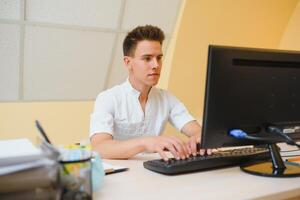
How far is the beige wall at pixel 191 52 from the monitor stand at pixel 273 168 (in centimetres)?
223

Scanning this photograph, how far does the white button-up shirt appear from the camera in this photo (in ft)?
6.23

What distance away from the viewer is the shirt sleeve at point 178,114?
7.03ft

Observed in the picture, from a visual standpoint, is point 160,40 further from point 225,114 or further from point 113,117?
point 225,114

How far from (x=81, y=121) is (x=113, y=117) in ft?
5.76

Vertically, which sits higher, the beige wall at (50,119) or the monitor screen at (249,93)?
the beige wall at (50,119)

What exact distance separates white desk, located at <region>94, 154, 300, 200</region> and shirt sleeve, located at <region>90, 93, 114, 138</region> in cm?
45

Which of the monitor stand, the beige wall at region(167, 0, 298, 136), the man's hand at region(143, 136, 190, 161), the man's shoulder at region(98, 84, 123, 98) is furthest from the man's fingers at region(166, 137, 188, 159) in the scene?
the beige wall at region(167, 0, 298, 136)

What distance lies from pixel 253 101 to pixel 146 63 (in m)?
0.85

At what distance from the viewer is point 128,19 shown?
330 centimetres

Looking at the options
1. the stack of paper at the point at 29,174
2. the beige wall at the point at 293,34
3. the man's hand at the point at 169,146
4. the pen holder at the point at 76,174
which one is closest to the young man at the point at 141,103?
the man's hand at the point at 169,146

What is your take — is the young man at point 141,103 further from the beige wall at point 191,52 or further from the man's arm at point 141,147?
the beige wall at point 191,52

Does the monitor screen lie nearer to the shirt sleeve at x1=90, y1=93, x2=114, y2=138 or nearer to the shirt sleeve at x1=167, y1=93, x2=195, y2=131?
the shirt sleeve at x1=90, y1=93, x2=114, y2=138

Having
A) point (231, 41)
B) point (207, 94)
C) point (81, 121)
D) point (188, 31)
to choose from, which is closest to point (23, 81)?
point (81, 121)

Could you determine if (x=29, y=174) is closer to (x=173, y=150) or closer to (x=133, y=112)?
(x=173, y=150)
